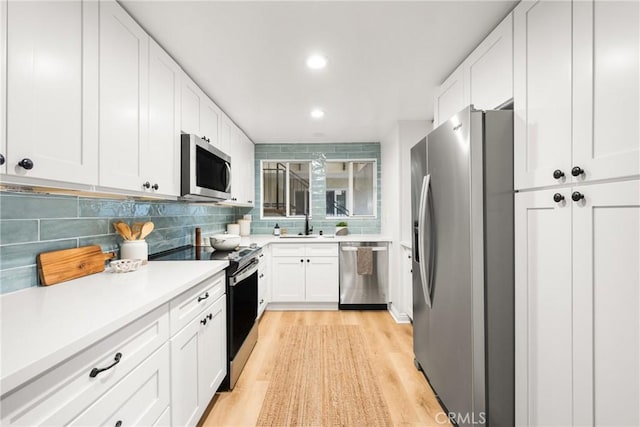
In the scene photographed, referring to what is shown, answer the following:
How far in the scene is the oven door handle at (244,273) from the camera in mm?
1998

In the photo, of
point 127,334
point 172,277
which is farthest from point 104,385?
point 172,277

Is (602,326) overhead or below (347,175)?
below

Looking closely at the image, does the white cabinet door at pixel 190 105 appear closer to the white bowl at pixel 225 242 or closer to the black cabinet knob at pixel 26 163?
the white bowl at pixel 225 242

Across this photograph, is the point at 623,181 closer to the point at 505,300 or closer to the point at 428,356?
the point at 505,300

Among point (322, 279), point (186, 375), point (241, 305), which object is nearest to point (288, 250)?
point (322, 279)

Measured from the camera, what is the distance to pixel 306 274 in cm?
372

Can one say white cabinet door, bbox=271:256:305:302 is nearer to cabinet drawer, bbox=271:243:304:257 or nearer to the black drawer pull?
cabinet drawer, bbox=271:243:304:257

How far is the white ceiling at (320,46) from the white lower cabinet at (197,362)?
1650 millimetres

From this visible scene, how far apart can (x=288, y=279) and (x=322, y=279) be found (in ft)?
1.49

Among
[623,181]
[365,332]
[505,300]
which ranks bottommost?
[365,332]

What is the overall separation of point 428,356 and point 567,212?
4.34 ft

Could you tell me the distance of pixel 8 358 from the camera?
641mm

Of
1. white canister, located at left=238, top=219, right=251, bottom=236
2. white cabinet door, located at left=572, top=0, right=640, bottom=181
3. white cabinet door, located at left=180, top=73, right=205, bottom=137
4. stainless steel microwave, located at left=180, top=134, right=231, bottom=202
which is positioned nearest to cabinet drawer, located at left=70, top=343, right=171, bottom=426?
stainless steel microwave, located at left=180, top=134, right=231, bottom=202

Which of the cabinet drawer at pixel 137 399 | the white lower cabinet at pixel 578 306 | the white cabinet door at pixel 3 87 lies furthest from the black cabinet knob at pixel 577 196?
the white cabinet door at pixel 3 87
